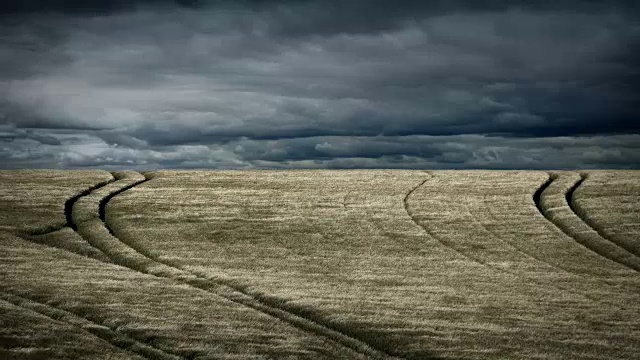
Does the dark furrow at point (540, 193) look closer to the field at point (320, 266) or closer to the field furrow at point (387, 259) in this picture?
the field at point (320, 266)

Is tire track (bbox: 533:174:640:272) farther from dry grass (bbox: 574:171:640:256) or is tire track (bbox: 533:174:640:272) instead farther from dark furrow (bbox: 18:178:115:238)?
dark furrow (bbox: 18:178:115:238)

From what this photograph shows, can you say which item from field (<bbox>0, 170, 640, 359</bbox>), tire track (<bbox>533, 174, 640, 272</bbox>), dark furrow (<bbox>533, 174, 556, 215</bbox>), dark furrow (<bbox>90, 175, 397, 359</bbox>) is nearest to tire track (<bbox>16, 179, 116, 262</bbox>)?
field (<bbox>0, 170, 640, 359</bbox>)

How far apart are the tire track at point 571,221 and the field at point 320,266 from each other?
180mm

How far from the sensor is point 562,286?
38500 millimetres

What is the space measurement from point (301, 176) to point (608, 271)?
125 feet

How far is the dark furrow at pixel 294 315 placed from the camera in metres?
28.3

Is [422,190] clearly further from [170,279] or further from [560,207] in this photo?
[170,279]

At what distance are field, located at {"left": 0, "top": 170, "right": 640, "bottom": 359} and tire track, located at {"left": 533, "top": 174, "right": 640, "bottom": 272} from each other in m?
0.18

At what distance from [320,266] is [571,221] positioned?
21466 millimetres

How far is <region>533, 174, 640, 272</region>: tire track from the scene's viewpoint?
45.2 meters

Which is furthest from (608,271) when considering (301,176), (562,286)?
(301,176)

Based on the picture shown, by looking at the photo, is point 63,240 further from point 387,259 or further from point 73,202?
point 387,259

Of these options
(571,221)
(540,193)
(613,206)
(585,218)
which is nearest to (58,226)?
Result: (571,221)

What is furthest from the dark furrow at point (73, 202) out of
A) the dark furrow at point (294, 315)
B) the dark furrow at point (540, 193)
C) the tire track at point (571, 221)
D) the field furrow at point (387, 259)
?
the dark furrow at point (540, 193)
